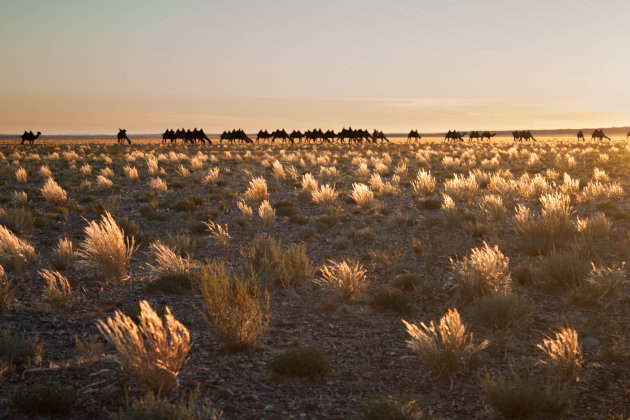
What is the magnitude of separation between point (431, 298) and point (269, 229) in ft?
20.6

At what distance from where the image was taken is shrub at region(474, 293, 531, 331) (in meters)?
6.92

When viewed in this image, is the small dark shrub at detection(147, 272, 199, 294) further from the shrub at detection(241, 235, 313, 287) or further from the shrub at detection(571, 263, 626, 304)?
the shrub at detection(571, 263, 626, 304)

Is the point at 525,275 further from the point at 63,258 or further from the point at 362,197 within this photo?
the point at 63,258

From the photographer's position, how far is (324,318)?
7.50 m

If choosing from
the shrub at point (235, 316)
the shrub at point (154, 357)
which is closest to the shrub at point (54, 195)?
the shrub at point (235, 316)

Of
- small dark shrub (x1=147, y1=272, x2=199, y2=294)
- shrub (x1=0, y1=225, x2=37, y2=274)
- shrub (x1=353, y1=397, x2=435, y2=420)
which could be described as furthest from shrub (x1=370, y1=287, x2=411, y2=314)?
shrub (x1=0, y1=225, x2=37, y2=274)

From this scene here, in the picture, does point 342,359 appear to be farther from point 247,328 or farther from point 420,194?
point 420,194

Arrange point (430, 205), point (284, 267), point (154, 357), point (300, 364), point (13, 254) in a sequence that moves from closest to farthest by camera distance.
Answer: point (154, 357), point (300, 364), point (284, 267), point (13, 254), point (430, 205)

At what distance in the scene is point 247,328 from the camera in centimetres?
620

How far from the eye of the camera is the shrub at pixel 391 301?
767 centimetres

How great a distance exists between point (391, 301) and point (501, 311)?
5.50ft

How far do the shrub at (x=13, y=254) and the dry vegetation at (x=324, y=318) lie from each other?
0.12ft

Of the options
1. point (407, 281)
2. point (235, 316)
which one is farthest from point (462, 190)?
point (235, 316)

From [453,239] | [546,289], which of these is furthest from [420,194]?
[546,289]
